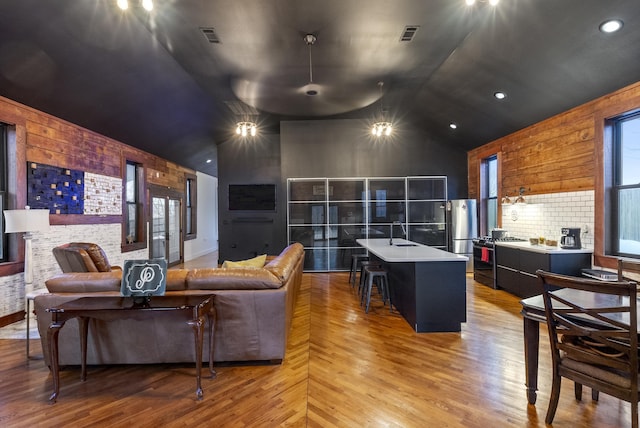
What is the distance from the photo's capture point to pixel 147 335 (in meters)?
2.58

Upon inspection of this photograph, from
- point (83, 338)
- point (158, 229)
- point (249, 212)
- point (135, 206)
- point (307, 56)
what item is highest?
point (307, 56)

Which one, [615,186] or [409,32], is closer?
[409,32]

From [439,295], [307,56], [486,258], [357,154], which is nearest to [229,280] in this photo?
[439,295]

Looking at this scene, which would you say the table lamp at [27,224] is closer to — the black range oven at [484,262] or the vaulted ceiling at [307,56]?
the vaulted ceiling at [307,56]

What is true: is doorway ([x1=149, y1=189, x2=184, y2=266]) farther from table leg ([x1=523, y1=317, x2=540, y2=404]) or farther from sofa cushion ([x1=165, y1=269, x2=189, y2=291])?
table leg ([x1=523, y1=317, x2=540, y2=404])

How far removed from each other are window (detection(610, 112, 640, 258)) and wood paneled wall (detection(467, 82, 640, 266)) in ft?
0.48

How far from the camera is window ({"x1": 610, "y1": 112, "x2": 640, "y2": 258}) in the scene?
3707mm

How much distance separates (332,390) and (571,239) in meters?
3.91

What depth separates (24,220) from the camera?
3.37 meters

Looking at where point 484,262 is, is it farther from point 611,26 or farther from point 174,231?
point 174,231

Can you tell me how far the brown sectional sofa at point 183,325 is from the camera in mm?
2570

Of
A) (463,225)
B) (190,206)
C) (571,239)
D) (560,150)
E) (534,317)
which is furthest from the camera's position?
(190,206)

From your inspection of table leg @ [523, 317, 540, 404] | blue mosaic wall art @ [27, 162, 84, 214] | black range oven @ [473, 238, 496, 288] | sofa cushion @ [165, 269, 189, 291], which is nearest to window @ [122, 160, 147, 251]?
blue mosaic wall art @ [27, 162, 84, 214]

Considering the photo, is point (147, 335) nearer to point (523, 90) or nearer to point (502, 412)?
point (502, 412)
